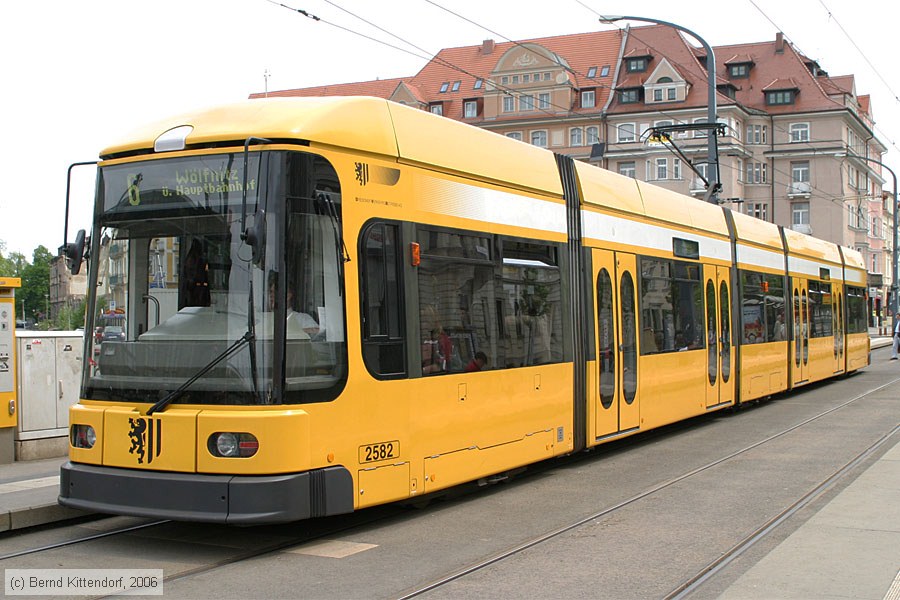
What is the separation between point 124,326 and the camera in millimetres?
7562

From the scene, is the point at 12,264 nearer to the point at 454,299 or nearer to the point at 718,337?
the point at 718,337

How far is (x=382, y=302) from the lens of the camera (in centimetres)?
772

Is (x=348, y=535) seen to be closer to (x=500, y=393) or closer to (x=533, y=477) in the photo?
(x=500, y=393)

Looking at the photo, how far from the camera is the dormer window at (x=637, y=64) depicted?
69938mm

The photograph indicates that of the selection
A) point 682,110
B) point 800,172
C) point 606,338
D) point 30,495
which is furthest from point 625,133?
point 30,495

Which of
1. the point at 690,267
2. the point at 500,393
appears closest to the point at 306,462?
Result: the point at 500,393

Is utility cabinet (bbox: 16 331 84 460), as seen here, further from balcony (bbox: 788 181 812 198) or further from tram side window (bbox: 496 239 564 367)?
balcony (bbox: 788 181 812 198)

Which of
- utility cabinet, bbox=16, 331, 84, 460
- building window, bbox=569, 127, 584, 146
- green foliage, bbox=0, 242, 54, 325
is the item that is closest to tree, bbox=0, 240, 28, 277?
green foliage, bbox=0, 242, 54, 325

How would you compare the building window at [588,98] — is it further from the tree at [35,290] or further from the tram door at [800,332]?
the tree at [35,290]

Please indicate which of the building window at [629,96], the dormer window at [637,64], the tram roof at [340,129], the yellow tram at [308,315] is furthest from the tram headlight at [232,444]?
the dormer window at [637,64]

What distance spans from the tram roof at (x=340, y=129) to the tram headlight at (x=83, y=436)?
6.78 feet

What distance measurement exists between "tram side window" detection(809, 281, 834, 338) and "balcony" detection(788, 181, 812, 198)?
1959 inches

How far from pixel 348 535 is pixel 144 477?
1.60 m

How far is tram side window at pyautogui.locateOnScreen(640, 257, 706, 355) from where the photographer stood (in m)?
12.8
